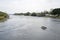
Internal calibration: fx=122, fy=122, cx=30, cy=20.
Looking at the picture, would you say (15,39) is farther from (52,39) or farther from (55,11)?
(55,11)

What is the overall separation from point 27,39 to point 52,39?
11.2 ft

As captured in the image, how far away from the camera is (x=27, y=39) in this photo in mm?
16438

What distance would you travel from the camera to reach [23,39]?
1645cm

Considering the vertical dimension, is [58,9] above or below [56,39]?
below

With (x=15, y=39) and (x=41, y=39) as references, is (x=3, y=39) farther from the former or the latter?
(x=41, y=39)

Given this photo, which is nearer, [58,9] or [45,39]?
[45,39]

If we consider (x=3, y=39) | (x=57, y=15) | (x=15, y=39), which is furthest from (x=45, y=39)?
(x=57, y=15)

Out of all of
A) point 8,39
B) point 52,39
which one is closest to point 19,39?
point 8,39

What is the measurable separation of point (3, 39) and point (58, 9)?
275 feet

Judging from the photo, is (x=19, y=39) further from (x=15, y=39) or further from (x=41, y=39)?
(x=41, y=39)

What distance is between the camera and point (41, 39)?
16.3m

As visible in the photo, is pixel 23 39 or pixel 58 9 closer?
pixel 23 39

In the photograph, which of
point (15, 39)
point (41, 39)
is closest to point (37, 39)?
point (41, 39)

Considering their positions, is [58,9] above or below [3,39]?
below
